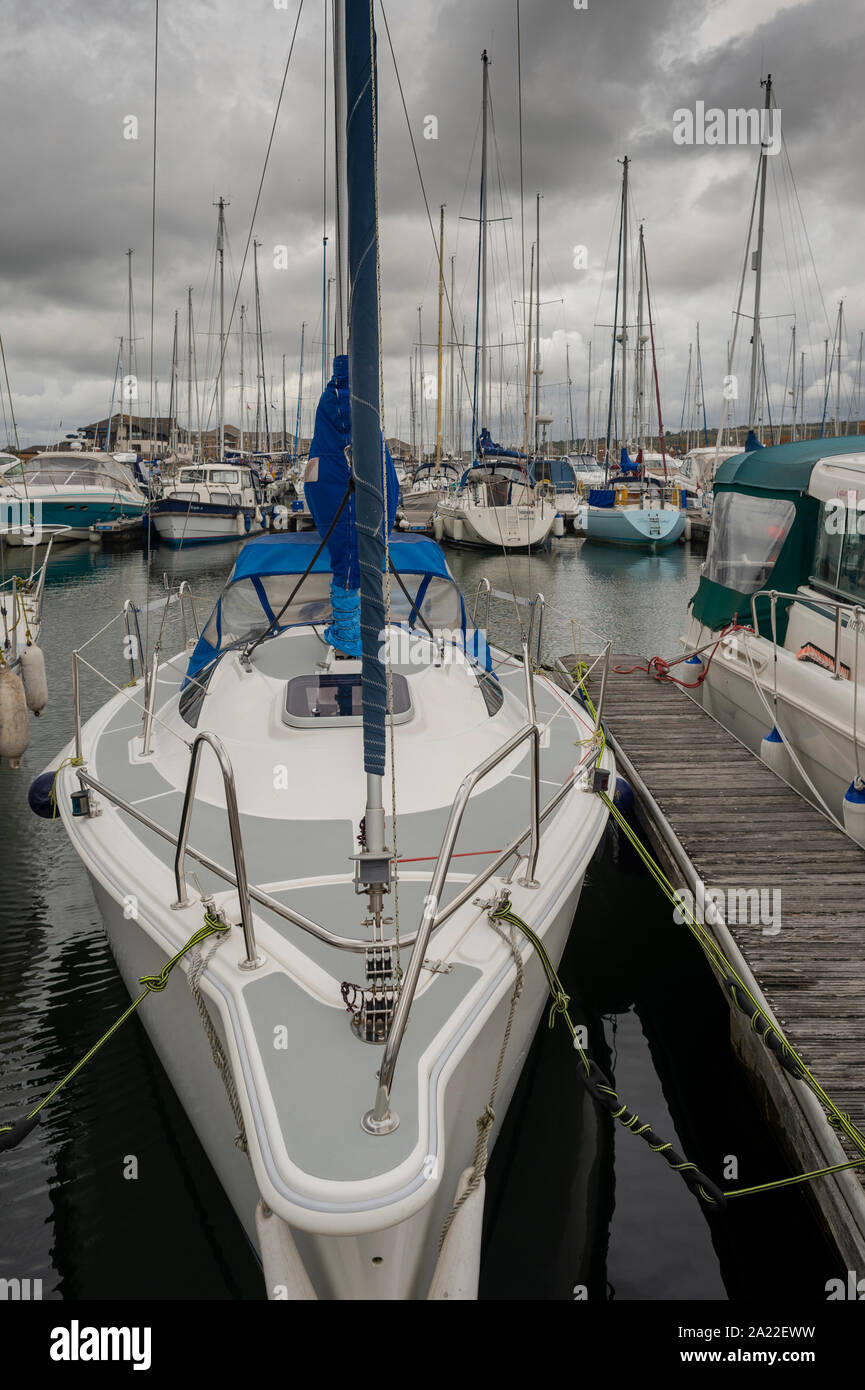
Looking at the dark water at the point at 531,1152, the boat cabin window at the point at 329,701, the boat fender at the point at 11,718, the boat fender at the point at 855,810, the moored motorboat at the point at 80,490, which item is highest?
the moored motorboat at the point at 80,490

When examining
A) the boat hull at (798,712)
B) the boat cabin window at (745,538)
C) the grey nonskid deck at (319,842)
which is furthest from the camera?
the boat cabin window at (745,538)

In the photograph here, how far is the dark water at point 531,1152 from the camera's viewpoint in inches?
132

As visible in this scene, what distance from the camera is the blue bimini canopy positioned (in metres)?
5.68

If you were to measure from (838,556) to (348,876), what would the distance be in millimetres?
5127

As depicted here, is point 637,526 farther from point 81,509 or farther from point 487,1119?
point 487,1119

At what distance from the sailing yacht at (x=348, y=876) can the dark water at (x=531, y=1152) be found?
52 cm

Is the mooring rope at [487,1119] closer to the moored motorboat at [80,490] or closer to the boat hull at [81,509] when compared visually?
the moored motorboat at [80,490]

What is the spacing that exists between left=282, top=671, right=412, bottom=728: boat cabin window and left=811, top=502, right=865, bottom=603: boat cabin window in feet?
12.4

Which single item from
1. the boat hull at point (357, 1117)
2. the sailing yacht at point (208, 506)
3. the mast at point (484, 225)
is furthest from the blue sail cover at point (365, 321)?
the sailing yacht at point (208, 506)

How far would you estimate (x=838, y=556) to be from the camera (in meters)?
6.76

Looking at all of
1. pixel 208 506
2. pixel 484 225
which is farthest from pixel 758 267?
pixel 208 506

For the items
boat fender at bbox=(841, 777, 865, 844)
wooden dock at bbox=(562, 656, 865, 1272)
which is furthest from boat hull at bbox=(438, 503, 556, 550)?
boat fender at bbox=(841, 777, 865, 844)
